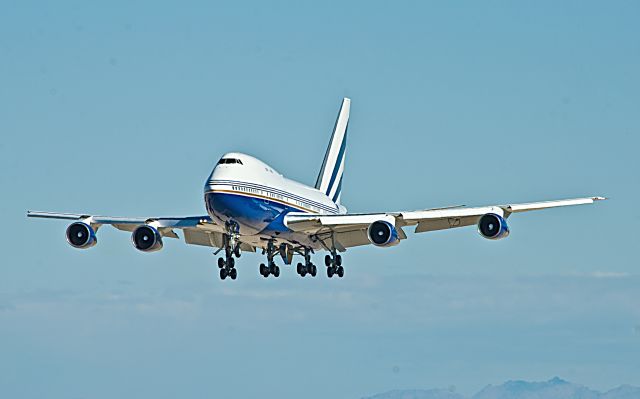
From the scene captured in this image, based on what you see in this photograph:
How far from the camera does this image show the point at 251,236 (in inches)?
3514

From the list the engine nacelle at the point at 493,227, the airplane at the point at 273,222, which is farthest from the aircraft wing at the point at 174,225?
the engine nacelle at the point at 493,227

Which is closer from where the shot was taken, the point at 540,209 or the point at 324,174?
the point at 540,209

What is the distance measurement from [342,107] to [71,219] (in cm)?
3828

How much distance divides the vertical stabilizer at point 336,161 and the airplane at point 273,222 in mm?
12305

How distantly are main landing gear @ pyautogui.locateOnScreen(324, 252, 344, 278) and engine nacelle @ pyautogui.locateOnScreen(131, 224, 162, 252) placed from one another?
38.8ft

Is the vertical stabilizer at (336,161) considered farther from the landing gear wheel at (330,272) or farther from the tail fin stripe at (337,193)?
the landing gear wheel at (330,272)

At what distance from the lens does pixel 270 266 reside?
9406 centimetres

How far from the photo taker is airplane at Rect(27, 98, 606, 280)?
8588 cm

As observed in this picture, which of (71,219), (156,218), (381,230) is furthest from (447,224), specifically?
(71,219)

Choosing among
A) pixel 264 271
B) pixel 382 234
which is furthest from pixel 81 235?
pixel 382 234

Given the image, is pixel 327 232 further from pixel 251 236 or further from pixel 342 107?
pixel 342 107

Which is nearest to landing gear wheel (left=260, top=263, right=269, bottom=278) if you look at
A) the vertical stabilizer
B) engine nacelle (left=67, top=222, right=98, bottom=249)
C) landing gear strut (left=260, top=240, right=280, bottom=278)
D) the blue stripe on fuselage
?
landing gear strut (left=260, top=240, right=280, bottom=278)

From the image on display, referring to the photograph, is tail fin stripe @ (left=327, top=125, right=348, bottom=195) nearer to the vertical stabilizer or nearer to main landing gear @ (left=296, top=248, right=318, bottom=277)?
the vertical stabilizer

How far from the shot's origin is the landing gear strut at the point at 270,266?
93.1 m
